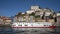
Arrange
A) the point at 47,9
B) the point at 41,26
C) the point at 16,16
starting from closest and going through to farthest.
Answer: the point at 41,26 → the point at 16,16 → the point at 47,9

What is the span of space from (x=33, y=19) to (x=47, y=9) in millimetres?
16736

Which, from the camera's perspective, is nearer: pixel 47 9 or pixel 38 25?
pixel 38 25

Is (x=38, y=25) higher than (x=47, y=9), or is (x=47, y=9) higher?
(x=47, y=9)

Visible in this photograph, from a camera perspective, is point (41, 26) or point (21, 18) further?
point (21, 18)

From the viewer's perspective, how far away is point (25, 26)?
45.8m

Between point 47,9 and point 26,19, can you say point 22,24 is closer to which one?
point 26,19

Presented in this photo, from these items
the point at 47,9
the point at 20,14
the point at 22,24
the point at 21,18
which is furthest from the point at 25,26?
the point at 47,9

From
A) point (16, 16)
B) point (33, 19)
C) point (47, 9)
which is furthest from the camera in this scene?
point (47, 9)

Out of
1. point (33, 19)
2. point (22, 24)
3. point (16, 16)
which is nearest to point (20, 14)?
point (16, 16)

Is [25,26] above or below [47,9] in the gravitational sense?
below

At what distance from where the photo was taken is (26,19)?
52812 millimetres

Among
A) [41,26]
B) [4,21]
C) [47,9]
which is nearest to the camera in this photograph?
[41,26]

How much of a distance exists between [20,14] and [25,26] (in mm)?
11886

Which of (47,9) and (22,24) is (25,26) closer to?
(22,24)
